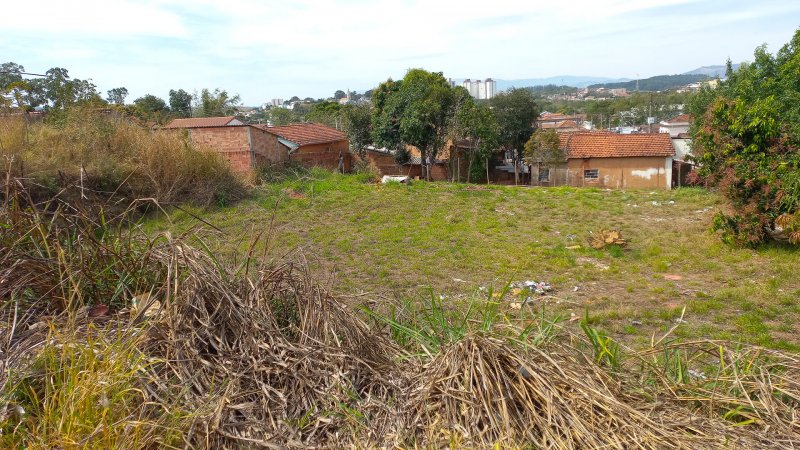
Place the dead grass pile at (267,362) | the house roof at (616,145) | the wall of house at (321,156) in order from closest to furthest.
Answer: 1. the dead grass pile at (267,362)
2. the wall of house at (321,156)
3. the house roof at (616,145)

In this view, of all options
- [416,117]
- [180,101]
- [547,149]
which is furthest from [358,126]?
[180,101]

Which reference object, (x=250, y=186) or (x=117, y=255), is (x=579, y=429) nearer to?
(x=117, y=255)

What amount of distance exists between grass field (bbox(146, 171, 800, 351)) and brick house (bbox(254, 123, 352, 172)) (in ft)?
8.21

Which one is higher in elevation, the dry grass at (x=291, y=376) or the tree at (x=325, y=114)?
the tree at (x=325, y=114)

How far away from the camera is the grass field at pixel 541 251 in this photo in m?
5.50

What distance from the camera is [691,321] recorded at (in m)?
5.51

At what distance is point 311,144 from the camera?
1780 centimetres

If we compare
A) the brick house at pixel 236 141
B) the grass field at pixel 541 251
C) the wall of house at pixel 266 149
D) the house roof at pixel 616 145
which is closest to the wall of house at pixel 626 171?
the house roof at pixel 616 145

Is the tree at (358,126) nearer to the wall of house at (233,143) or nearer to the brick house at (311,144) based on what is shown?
the brick house at (311,144)

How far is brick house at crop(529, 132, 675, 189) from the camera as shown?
21.8m

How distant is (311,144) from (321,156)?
0.54 meters

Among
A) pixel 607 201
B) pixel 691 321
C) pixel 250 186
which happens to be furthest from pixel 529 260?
pixel 250 186

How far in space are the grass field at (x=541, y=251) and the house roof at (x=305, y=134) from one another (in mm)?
3291

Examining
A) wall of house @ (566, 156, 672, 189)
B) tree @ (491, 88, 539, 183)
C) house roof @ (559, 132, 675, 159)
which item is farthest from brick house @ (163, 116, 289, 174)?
tree @ (491, 88, 539, 183)
